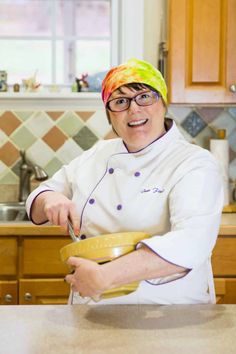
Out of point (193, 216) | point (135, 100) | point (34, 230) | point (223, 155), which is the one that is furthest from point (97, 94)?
point (193, 216)

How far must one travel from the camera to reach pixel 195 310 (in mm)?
1299

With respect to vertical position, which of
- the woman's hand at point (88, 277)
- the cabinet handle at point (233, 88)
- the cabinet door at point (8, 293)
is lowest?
the cabinet door at point (8, 293)

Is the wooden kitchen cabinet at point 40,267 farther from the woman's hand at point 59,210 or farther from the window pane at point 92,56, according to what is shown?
the window pane at point 92,56

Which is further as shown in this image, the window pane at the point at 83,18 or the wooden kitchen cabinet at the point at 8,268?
the window pane at the point at 83,18

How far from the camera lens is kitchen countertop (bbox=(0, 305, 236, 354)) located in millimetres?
1079

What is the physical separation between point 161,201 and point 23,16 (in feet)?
6.54

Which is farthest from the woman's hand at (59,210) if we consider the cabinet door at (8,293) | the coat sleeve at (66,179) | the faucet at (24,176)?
the faucet at (24,176)

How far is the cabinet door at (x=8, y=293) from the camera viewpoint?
2.38m

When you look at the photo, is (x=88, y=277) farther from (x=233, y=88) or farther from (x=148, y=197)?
(x=233, y=88)

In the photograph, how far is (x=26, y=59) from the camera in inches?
123

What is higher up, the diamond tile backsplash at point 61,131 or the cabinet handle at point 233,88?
the cabinet handle at point 233,88

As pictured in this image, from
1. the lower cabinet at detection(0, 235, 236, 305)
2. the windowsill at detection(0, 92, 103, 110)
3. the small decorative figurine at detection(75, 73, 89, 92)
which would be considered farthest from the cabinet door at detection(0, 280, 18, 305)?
the small decorative figurine at detection(75, 73, 89, 92)

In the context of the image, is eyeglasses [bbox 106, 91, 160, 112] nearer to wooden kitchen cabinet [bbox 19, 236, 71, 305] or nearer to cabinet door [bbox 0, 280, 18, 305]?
wooden kitchen cabinet [bbox 19, 236, 71, 305]

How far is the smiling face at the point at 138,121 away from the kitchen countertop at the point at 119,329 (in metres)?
0.43
